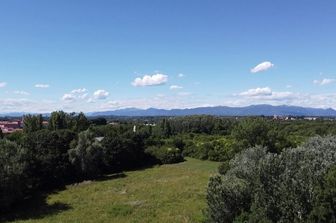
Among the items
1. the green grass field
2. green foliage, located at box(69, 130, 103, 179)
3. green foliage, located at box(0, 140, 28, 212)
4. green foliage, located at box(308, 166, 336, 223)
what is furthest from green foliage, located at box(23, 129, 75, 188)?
green foliage, located at box(308, 166, 336, 223)

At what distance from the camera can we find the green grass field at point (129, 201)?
1561 inches

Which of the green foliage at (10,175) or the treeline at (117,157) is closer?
the treeline at (117,157)

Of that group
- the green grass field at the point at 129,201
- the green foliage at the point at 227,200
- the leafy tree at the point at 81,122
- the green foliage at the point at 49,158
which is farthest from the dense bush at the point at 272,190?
the leafy tree at the point at 81,122

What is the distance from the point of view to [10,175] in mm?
47750

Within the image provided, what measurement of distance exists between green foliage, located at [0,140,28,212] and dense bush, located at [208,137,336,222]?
2761cm

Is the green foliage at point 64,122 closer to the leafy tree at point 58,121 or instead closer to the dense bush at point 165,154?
the leafy tree at point 58,121

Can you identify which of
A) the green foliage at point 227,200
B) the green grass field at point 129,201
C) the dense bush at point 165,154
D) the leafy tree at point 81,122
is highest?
the leafy tree at point 81,122

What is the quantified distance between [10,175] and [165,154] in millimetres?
43478

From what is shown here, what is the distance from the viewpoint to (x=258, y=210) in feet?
76.7

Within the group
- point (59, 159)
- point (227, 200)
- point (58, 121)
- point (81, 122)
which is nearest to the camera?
point (227, 200)

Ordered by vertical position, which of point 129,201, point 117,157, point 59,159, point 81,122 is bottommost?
point 129,201

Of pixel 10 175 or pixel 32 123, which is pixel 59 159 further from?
pixel 32 123

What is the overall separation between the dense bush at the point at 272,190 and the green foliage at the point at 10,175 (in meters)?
27.6

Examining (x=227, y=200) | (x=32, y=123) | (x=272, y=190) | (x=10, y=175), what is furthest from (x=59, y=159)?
(x=272, y=190)
